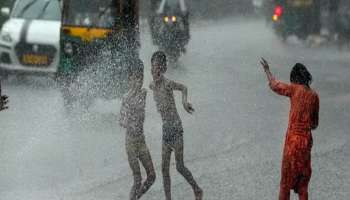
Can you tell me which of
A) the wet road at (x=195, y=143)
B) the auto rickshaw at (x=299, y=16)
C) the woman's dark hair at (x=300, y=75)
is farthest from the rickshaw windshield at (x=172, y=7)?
the woman's dark hair at (x=300, y=75)

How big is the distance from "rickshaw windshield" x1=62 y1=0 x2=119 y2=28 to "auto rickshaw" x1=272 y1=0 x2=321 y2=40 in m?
17.0

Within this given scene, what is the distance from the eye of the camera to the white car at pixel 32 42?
786 inches

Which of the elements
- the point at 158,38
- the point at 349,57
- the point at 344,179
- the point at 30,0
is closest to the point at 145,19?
the point at 349,57

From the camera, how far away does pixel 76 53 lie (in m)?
16.9

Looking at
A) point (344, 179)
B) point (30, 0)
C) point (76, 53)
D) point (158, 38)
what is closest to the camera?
point (344, 179)

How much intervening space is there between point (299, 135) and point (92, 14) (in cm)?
887

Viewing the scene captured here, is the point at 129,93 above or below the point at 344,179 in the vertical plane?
above

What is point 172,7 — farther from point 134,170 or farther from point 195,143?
point 134,170

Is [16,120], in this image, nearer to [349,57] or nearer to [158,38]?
[158,38]

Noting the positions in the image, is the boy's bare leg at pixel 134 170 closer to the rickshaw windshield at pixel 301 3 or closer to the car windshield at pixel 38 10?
the car windshield at pixel 38 10

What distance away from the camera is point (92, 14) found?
17.1m

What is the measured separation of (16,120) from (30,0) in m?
6.19

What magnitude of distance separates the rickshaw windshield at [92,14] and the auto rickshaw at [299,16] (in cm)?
1704

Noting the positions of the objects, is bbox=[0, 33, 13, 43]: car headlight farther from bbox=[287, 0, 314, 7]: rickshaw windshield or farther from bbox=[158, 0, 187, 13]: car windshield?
bbox=[287, 0, 314, 7]: rickshaw windshield
